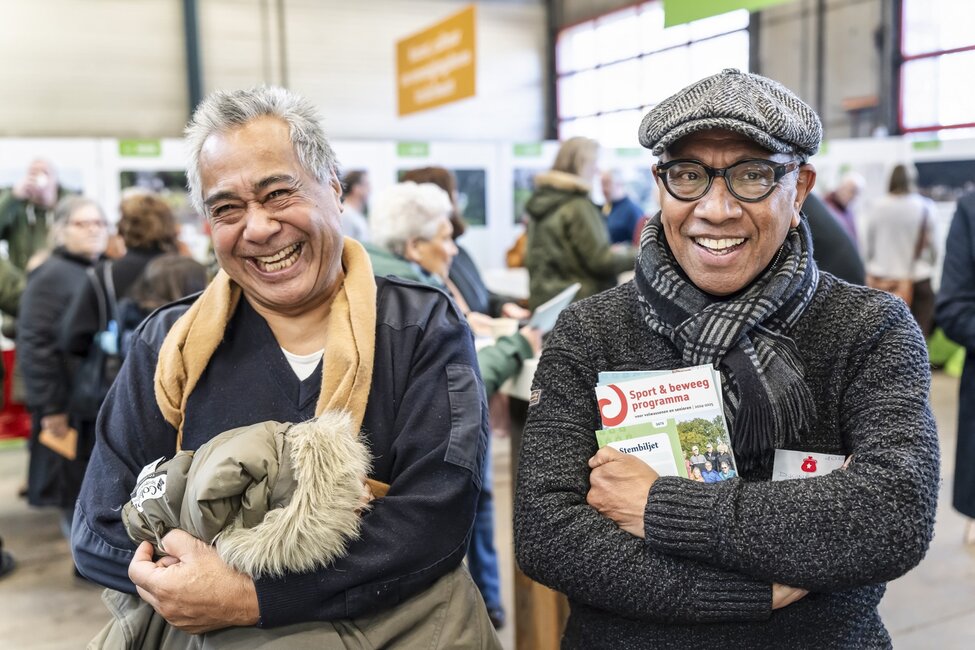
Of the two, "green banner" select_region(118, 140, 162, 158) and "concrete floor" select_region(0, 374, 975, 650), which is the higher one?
"green banner" select_region(118, 140, 162, 158)

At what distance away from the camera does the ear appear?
53.1 inches

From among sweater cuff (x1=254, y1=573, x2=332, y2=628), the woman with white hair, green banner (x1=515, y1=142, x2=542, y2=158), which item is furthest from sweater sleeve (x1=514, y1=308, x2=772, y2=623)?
green banner (x1=515, y1=142, x2=542, y2=158)

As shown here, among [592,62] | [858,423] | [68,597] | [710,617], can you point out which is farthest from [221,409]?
[592,62]

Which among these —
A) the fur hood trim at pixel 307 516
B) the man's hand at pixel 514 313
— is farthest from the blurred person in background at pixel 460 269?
the fur hood trim at pixel 307 516

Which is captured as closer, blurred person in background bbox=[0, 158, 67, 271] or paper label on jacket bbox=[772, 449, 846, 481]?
paper label on jacket bbox=[772, 449, 846, 481]

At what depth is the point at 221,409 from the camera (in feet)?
4.87

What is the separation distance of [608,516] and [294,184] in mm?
778

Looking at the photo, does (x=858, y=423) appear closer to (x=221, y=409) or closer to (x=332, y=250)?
(x=332, y=250)

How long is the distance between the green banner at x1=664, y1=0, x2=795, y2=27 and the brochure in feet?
3.92

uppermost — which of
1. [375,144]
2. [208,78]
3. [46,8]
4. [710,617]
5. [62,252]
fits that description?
[46,8]

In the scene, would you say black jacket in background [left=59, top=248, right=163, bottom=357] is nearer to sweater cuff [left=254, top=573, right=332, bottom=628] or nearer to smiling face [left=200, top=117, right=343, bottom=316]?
smiling face [left=200, top=117, right=343, bottom=316]

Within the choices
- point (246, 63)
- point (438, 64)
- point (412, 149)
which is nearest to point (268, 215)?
point (438, 64)

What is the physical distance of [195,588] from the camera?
4.12 ft

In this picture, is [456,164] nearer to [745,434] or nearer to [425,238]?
[425,238]
